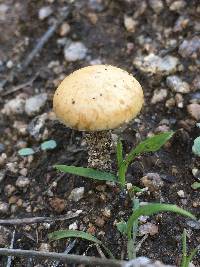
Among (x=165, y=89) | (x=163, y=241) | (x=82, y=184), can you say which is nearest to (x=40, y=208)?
(x=82, y=184)

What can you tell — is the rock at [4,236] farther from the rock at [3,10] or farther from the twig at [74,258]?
the rock at [3,10]

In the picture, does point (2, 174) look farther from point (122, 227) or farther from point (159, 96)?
point (159, 96)

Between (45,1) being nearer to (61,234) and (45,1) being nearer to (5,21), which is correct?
(5,21)

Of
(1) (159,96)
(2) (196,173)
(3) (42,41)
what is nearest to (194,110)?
(1) (159,96)

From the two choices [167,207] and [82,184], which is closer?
[167,207]

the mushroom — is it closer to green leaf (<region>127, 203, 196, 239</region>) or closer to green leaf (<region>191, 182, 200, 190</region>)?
green leaf (<region>127, 203, 196, 239</region>)

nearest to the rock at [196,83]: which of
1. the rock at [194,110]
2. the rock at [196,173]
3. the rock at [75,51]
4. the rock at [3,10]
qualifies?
the rock at [194,110]

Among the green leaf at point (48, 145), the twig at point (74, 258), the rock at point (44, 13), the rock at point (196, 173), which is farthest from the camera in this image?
the rock at point (44, 13)
